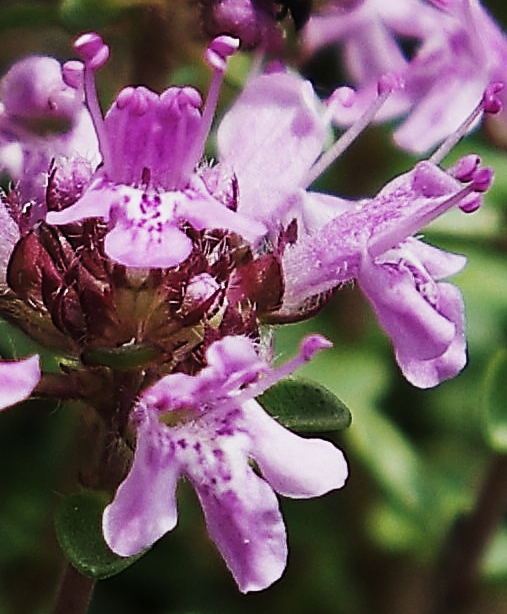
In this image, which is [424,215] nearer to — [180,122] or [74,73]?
[180,122]

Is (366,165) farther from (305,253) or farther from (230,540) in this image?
(230,540)

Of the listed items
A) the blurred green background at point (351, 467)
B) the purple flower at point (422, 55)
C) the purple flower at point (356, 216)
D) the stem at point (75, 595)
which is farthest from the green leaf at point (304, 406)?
the blurred green background at point (351, 467)

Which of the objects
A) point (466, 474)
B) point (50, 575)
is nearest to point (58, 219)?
point (50, 575)

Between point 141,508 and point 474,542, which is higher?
point 141,508

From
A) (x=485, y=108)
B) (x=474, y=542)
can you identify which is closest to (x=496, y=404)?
(x=474, y=542)

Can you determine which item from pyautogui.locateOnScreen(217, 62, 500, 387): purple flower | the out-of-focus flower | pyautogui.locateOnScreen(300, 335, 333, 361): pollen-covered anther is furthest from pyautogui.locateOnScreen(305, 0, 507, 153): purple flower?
pyautogui.locateOnScreen(300, 335, 333, 361): pollen-covered anther

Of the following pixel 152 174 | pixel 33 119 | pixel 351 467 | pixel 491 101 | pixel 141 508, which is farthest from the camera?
pixel 351 467

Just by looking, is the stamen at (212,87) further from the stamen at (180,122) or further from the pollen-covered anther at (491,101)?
the pollen-covered anther at (491,101)
